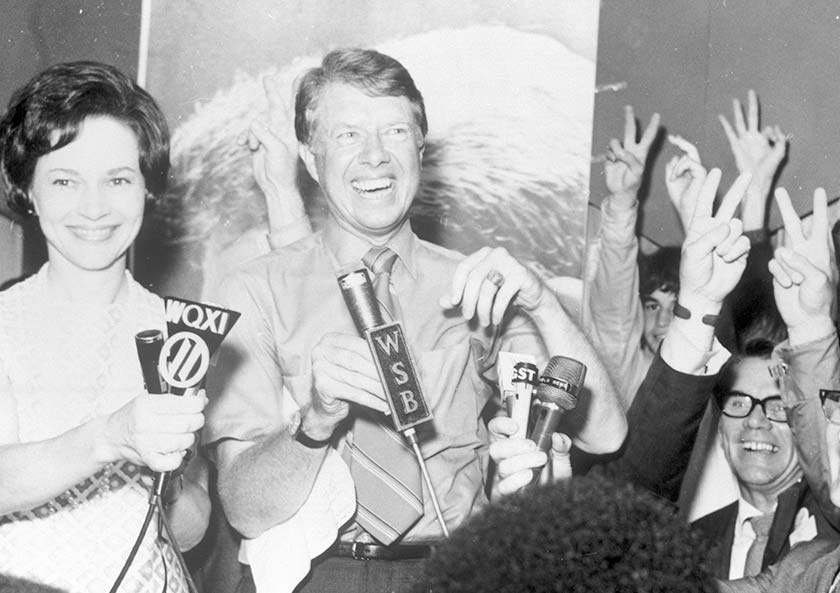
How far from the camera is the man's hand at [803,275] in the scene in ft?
8.50

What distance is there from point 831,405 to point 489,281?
0.82m

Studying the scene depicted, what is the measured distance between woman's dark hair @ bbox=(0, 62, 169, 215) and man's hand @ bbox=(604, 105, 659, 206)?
98 centimetres

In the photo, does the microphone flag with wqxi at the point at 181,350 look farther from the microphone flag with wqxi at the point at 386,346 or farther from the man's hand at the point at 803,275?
the man's hand at the point at 803,275

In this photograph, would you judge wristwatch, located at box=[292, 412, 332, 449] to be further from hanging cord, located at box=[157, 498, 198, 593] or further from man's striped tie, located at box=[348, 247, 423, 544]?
hanging cord, located at box=[157, 498, 198, 593]

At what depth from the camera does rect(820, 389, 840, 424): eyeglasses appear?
2.50m

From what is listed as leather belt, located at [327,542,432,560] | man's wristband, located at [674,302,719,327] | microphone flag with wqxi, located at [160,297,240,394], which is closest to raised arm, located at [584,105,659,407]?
man's wristband, located at [674,302,719,327]

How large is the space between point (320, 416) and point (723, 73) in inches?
49.8

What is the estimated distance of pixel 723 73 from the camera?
2.70 meters

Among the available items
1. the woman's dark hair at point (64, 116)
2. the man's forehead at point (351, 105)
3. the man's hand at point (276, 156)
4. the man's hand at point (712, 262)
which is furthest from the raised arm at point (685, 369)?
the woman's dark hair at point (64, 116)

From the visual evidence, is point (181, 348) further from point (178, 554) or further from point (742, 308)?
point (742, 308)

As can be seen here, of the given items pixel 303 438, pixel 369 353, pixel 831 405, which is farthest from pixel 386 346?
pixel 831 405

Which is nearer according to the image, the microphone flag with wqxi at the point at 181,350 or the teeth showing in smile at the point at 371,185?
the microphone flag with wqxi at the point at 181,350

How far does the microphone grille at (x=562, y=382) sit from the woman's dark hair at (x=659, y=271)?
2.07ft

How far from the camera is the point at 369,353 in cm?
218
